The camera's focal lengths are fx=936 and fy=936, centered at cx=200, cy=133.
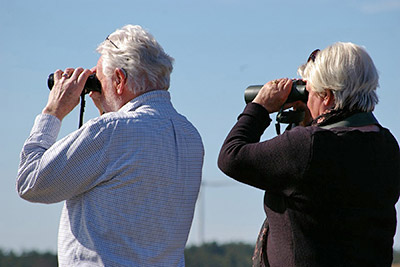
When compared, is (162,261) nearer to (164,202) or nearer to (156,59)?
(164,202)

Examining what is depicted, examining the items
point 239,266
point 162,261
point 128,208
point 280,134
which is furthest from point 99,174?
point 239,266

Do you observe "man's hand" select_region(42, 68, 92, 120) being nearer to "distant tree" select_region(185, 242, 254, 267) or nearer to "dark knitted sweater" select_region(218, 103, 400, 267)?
"dark knitted sweater" select_region(218, 103, 400, 267)

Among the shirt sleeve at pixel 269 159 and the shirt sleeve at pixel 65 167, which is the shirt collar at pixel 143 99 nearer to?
the shirt sleeve at pixel 65 167

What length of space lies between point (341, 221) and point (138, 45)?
1.19m

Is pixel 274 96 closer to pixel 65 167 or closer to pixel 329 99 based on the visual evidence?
pixel 329 99

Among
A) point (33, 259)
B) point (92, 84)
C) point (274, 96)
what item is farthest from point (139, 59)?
point (33, 259)

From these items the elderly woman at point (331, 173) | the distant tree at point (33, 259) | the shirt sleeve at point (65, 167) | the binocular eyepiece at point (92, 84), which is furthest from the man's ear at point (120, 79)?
the distant tree at point (33, 259)

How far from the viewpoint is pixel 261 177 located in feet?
13.1

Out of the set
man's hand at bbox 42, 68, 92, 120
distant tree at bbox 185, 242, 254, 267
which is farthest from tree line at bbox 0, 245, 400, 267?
man's hand at bbox 42, 68, 92, 120

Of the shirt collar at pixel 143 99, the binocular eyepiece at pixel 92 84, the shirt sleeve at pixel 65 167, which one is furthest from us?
the binocular eyepiece at pixel 92 84

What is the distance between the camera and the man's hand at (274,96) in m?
4.29

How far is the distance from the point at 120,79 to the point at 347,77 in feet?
3.31

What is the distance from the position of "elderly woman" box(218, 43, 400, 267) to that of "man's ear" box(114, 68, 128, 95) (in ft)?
1.74

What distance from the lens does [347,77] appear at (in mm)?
4039
